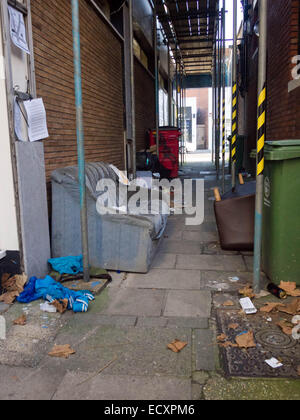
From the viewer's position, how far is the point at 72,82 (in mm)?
5742

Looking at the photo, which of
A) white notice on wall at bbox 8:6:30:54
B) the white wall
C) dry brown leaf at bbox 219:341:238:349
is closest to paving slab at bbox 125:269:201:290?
dry brown leaf at bbox 219:341:238:349

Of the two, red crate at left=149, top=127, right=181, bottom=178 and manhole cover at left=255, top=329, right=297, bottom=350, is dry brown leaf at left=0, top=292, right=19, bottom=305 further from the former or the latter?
red crate at left=149, top=127, right=181, bottom=178

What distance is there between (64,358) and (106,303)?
95 cm

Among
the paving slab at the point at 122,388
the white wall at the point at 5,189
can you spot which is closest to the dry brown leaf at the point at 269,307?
the paving slab at the point at 122,388

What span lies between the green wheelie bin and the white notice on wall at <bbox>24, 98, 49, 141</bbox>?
2338 mm

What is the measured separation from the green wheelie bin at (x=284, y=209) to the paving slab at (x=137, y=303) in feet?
3.87

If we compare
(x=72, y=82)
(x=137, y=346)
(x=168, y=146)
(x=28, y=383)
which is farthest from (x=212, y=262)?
(x=168, y=146)

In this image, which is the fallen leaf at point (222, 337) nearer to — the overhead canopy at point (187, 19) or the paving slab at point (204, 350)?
the paving slab at point (204, 350)

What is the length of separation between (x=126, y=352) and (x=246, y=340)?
883 mm

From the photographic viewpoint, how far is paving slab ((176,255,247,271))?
464 cm

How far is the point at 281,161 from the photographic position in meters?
3.68
